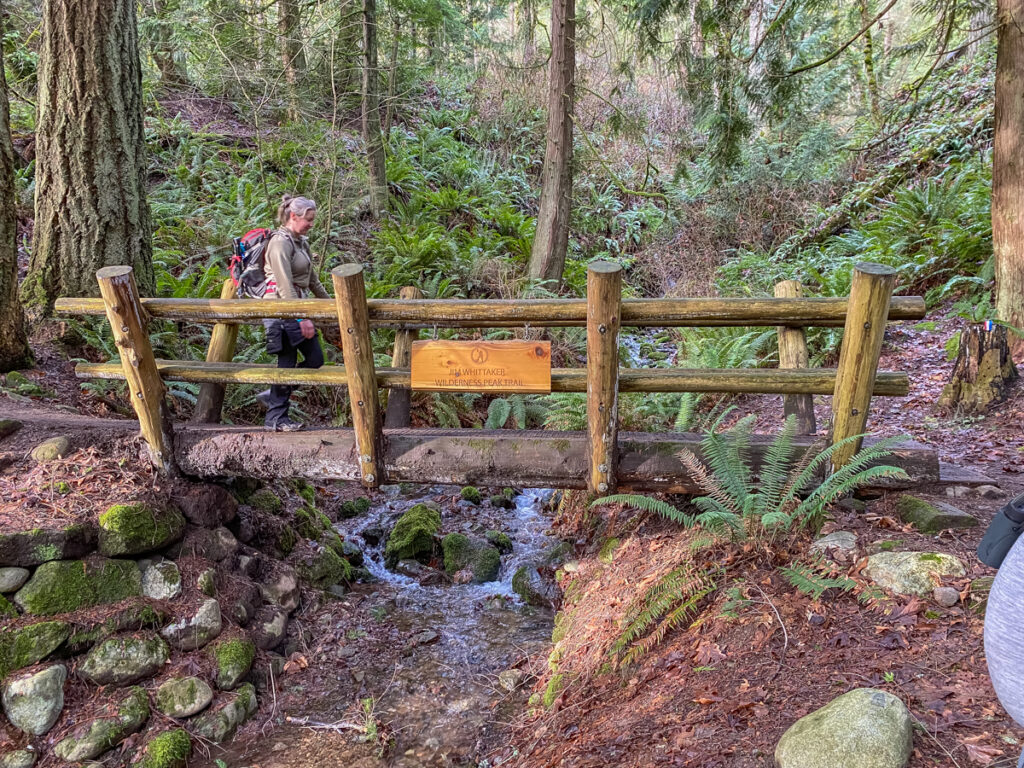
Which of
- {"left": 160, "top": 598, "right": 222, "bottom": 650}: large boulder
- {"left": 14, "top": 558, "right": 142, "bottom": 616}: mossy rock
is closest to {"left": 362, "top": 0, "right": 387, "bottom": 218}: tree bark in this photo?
{"left": 14, "top": 558, "right": 142, "bottom": 616}: mossy rock

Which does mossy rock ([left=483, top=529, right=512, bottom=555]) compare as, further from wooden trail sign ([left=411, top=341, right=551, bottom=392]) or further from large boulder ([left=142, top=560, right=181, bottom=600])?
large boulder ([left=142, top=560, right=181, bottom=600])

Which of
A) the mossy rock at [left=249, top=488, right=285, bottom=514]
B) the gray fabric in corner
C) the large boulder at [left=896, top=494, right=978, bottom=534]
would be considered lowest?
the mossy rock at [left=249, top=488, right=285, bottom=514]

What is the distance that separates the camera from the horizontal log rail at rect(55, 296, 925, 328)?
4.08 m

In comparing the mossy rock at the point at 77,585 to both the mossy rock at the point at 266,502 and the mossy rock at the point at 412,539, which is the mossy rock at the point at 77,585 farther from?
the mossy rock at the point at 412,539

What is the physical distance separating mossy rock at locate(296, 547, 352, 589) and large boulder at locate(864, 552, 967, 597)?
4.15 metres

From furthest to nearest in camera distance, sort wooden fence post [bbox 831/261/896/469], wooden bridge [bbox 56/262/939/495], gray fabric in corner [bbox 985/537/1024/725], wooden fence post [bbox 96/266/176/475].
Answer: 1. wooden fence post [bbox 96/266/176/475]
2. wooden bridge [bbox 56/262/939/495]
3. wooden fence post [bbox 831/261/896/469]
4. gray fabric in corner [bbox 985/537/1024/725]

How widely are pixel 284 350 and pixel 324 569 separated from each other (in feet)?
6.51

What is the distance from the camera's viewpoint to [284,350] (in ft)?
16.8

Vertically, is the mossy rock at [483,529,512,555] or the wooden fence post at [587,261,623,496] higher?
the wooden fence post at [587,261,623,496]

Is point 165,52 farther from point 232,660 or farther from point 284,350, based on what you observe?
point 232,660

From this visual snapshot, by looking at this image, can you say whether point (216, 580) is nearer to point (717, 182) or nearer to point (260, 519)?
point (260, 519)

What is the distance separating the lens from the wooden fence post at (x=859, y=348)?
12.5 ft

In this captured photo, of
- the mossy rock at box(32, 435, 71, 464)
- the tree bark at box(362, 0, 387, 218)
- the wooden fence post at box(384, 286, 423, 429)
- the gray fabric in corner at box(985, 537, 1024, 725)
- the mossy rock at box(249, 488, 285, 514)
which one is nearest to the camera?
the gray fabric in corner at box(985, 537, 1024, 725)

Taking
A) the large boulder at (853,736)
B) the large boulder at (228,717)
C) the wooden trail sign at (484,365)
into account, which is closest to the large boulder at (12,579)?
the large boulder at (228,717)
